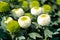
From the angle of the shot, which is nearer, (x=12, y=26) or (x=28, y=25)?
(x=12, y=26)

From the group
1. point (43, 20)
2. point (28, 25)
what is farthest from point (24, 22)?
point (43, 20)

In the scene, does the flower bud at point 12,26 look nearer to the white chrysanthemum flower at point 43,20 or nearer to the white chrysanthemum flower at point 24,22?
the white chrysanthemum flower at point 24,22

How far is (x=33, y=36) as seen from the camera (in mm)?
2312

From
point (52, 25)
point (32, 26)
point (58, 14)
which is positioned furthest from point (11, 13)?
point (58, 14)

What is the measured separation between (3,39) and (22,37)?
22 cm

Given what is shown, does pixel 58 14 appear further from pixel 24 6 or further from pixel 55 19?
pixel 24 6

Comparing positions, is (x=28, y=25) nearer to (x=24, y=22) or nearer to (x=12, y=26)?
(x=24, y=22)

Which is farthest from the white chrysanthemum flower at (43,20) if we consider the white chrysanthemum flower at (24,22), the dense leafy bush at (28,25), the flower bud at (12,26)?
the flower bud at (12,26)

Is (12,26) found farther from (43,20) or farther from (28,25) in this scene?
(43,20)

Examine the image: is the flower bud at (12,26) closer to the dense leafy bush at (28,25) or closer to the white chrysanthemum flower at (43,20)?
the dense leafy bush at (28,25)

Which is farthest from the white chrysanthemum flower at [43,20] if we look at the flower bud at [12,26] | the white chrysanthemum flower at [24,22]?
the flower bud at [12,26]

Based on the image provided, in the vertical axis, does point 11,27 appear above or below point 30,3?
below

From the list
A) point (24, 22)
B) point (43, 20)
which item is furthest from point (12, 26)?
point (43, 20)

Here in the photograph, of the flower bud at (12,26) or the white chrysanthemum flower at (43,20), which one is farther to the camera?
the white chrysanthemum flower at (43,20)
